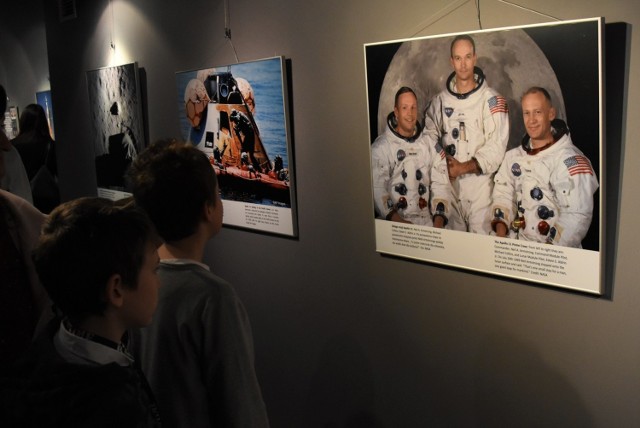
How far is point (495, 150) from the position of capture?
233cm

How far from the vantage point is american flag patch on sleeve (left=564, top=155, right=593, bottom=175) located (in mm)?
2070

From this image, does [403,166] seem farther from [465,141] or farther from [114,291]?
[114,291]

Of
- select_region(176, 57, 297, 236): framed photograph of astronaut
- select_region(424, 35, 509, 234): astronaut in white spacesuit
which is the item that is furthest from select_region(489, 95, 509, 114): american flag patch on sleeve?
select_region(176, 57, 297, 236): framed photograph of astronaut

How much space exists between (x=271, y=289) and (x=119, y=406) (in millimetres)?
2320

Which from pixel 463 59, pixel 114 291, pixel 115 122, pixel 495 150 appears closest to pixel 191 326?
pixel 114 291

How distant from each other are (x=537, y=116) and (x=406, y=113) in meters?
0.59

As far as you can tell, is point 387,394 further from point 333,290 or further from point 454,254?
point 454,254

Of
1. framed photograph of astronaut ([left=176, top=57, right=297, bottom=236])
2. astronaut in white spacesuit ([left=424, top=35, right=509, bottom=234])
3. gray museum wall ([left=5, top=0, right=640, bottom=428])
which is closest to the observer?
gray museum wall ([left=5, top=0, right=640, bottom=428])

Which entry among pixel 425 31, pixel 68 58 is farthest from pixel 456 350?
pixel 68 58

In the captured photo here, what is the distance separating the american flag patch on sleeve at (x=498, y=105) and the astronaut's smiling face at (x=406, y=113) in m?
0.36

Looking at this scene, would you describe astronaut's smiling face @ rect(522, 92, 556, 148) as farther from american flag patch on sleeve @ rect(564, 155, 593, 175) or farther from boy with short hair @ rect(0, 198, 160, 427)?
boy with short hair @ rect(0, 198, 160, 427)

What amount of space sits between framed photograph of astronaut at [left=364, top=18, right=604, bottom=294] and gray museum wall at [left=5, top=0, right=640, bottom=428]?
0.09 metres

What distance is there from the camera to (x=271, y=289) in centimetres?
364

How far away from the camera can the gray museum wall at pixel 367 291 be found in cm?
221
